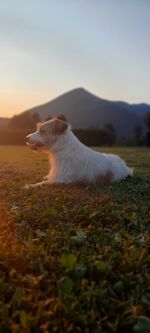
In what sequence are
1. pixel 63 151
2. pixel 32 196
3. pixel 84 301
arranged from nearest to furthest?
pixel 84 301, pixel 32 196, pixel 63 151

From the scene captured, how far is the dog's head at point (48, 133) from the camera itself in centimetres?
1076

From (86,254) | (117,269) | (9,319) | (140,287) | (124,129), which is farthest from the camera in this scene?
(124,129)

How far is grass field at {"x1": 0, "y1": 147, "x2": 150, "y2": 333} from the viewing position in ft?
11.7

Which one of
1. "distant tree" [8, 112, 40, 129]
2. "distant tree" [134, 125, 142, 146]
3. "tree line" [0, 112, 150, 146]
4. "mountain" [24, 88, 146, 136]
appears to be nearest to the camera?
"tree line" [0, 112, 150, 146]

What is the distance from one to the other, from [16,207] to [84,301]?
325cm

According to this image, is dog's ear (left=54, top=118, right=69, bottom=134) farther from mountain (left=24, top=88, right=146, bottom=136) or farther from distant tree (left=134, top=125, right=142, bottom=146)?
mountain (left=24, top=88, right=146, bottom=136)

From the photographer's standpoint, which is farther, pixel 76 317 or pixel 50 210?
pixel 50 210

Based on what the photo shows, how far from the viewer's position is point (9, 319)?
354cm

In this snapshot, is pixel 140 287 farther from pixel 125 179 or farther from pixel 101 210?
pixel 125 179

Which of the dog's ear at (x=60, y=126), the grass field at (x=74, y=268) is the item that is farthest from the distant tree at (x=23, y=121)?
the grass field at (x=74, y=268)

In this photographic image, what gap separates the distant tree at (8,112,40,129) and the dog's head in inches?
2035

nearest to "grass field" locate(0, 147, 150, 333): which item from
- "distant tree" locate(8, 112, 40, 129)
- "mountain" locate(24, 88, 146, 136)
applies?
"distant tree" locate(8, 112, 40, 129)

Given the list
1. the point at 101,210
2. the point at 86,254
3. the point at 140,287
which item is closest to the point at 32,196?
the point at 101,210

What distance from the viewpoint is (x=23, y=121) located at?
63.6 m
